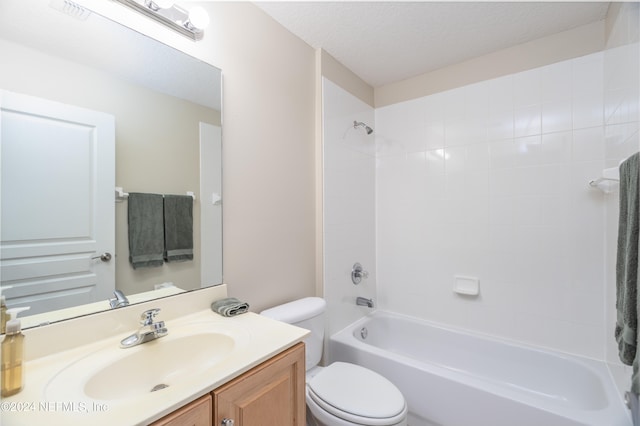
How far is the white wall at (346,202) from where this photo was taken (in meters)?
1.96

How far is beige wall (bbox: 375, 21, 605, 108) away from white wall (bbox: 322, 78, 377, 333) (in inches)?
12.1

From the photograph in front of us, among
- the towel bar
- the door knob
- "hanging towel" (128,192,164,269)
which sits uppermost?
the towel bar

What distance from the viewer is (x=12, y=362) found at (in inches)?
27.1

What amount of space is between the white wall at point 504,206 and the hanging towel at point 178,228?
1673mm

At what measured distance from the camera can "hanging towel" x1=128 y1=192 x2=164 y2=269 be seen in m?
1.08

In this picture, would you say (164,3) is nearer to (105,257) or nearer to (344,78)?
(105,257)

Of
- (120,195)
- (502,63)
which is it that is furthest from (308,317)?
(502,63)

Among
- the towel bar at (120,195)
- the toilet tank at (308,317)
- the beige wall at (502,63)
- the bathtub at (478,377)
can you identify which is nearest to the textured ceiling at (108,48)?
the towel bar at (120,195)

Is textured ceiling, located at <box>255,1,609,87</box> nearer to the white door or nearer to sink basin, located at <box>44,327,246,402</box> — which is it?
the white door

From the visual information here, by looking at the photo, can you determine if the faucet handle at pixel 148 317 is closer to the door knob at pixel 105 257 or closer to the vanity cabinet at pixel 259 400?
the door knob at pixel 105 257

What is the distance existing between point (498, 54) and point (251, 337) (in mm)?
2370

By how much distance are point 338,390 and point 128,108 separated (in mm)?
1561

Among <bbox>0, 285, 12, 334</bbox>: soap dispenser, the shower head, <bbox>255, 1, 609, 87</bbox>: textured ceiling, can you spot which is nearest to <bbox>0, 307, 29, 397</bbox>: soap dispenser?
<bbox>0, 285, 12, 334</bbox>: soap dispenser

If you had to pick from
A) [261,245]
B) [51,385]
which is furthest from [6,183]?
[261,245]
